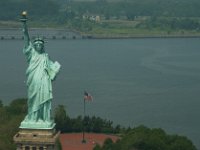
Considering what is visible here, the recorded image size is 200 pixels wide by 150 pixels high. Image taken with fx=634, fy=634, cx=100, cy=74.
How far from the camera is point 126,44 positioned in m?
148

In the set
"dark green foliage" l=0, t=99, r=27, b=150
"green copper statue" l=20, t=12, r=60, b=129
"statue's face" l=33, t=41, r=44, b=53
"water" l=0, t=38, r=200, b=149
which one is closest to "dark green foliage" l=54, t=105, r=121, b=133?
"dark green foliage" l=0, t=99, r=27, b=150

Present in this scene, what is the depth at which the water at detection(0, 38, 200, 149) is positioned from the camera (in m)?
61.1

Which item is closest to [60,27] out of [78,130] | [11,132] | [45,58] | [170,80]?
[170,80]

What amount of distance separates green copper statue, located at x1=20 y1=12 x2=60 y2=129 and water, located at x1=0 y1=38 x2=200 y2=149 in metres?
32.9

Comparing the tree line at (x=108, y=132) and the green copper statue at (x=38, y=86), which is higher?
the green copper statue at (x=38, y=86)

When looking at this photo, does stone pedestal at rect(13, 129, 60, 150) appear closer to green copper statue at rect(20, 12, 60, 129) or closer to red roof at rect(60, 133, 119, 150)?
green copper statue at rect(20, 12, 60, 129)

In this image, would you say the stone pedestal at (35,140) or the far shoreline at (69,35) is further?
the far shoreline at (69,35)

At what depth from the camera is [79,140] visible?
45969 mm

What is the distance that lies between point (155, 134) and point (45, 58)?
2090 centimetres

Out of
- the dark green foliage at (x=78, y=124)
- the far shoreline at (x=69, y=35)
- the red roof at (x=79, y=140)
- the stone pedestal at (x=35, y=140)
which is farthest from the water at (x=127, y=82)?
the stone pedestal at (x=35, y=140)

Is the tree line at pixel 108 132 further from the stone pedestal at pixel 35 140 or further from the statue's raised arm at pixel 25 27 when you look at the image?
the stone pedestal at pixel 35 140

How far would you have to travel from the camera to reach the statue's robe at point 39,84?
1808 cm

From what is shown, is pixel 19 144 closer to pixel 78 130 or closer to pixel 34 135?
pixel 34 135

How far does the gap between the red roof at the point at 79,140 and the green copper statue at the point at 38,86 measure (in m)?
24.8
